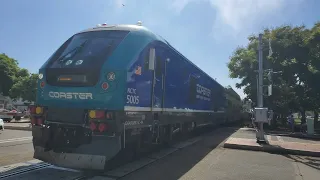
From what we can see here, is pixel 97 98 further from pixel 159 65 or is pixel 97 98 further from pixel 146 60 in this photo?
pixel 159 65

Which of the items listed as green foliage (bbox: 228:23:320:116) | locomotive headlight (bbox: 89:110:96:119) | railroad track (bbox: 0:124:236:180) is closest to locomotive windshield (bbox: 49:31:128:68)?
locomotive headlight (bbox: 89:110:96:119)

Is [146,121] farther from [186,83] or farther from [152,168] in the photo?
[186,83]

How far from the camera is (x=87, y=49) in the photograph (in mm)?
7535

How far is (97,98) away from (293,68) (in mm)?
25069

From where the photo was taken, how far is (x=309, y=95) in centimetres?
2805

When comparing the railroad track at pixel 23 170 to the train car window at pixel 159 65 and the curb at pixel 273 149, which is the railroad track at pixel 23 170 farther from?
the curb at pixel 273 149

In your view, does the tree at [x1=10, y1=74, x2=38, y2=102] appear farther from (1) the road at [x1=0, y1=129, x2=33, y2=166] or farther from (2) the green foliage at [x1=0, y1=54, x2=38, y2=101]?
(1) the road at [x1=0, y1=129, x2=33, y2=166]

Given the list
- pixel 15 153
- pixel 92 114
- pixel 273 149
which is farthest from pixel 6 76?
pixel 92 114

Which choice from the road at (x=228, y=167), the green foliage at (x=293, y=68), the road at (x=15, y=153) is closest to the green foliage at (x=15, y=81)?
the green foliage at (x=293, y=68)

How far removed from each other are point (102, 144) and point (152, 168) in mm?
1777

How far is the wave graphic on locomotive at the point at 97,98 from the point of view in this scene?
21.9 feet

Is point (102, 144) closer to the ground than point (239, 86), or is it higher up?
closer to the ground

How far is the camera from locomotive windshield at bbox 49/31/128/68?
714 cm

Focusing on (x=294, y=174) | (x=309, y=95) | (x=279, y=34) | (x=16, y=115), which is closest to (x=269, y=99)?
(x=309, y=95)
